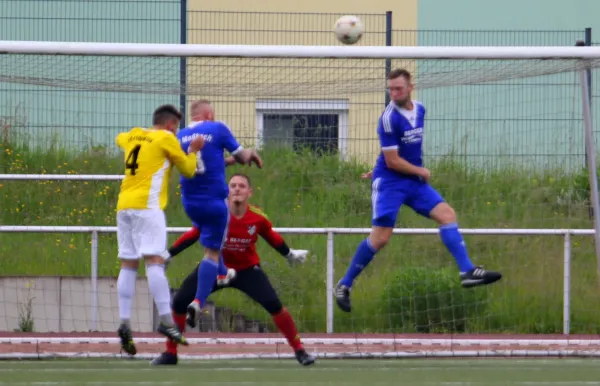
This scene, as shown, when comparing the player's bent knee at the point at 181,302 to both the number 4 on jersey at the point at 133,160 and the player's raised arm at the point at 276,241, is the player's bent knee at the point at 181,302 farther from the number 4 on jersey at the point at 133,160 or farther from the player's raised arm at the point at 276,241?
the number 4 on jersey at the point at 133,160

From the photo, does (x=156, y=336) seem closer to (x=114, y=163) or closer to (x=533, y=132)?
(x=114, y=163)

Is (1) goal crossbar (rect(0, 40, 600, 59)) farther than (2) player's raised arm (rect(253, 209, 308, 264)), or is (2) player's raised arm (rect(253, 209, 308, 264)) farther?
(1) goal crossbar (rect(0, 40, 600, 59))

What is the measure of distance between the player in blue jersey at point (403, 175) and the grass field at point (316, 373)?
950 millimetres

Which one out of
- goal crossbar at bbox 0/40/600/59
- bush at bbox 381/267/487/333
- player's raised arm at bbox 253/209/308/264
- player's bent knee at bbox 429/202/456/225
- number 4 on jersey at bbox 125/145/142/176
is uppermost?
goal crossbar at bbox 0/40/600/59

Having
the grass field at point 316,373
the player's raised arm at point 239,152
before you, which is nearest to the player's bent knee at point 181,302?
the grass field at point 316,373

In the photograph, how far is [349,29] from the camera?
38.1 feet

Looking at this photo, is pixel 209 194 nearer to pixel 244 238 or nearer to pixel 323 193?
pixel 244 238

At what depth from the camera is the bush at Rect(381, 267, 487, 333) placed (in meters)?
12.8

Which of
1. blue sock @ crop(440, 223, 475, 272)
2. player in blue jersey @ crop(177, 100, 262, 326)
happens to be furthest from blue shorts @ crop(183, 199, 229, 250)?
blue sock @ crop(440, 223, 475, 272)

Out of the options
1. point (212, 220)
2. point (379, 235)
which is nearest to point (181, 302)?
point (212, 220)

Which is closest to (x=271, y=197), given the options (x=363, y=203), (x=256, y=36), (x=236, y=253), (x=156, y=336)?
(x=363, y=203)

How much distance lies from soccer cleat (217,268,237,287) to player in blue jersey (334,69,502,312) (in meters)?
1.18

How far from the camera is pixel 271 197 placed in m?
12.6

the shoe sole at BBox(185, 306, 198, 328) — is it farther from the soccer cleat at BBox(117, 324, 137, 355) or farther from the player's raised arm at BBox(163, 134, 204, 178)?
the player's raised arm at BBox(163, 134, 204, 178)
